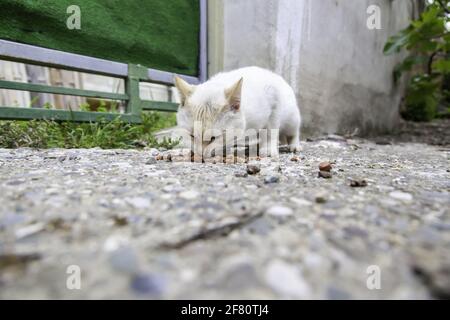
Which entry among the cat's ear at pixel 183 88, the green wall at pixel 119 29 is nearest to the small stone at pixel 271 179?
the cat's ear at pixel 183 88

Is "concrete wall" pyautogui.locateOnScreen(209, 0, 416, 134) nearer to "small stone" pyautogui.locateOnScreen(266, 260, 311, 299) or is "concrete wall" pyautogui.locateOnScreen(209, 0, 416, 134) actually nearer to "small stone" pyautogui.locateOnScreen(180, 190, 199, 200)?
"small stone" pyautogui.locateOnScreen(180, 190, 199, 200)

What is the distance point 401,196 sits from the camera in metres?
1.06

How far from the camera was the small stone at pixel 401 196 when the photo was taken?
1.03m

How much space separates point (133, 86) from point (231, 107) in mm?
1814

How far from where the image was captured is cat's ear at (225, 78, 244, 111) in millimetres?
1863

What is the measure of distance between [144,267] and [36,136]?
7.71 feet

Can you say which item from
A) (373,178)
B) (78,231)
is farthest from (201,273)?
(373,178)

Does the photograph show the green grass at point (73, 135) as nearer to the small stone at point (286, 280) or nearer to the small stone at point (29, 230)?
the small stone at point (29, 230)

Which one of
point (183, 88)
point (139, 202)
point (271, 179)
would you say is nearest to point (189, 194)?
point (139, 202)

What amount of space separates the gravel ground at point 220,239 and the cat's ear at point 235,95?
0.86 metres

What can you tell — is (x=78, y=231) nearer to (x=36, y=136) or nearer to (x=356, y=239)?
(x=356, y=239)

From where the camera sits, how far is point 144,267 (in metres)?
0.60

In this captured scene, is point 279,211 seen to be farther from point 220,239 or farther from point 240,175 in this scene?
point 240,175

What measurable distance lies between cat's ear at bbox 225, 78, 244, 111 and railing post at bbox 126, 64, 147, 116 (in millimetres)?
1773
